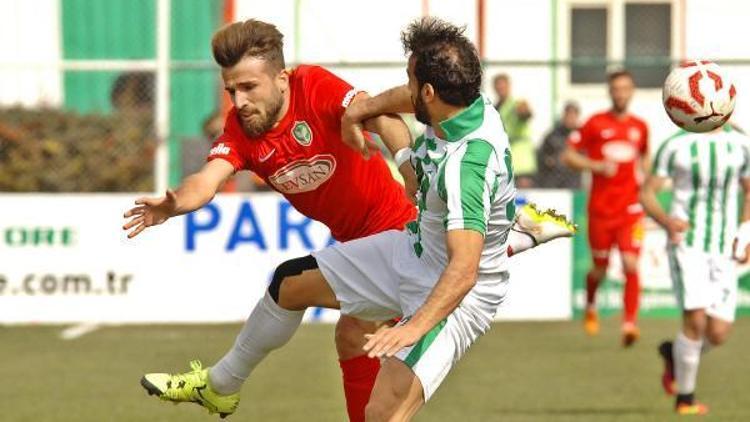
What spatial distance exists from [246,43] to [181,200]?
809mm

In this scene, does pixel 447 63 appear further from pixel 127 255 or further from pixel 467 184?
pixel 127 255

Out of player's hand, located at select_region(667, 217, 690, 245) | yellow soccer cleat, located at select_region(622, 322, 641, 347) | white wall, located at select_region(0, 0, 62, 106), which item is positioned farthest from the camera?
white wall, located at select_region(0, 0, 62, 106)

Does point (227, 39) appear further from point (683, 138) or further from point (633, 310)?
point (633, 310)

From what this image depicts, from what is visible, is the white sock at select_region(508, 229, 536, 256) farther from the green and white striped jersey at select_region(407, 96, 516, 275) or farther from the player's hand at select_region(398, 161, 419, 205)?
the player's hand at select_region(398, 161, 419, 205)

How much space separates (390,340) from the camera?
22.9 ft

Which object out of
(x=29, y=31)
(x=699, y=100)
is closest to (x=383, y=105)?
(x=699, y=100)

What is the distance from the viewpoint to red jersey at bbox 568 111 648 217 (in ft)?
54.6

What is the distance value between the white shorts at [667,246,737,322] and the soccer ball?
2.33 metres

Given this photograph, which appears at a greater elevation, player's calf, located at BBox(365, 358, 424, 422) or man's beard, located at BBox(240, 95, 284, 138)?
man's beard, located at BBox(240, 95, 284, 138)

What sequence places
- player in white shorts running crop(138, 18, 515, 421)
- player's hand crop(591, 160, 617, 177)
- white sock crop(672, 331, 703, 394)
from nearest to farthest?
1. player in white shorts running crop(138, 18, 515, 421)
2. white sock crop(672, 331, 703, 394)
3. player's hand crop(591, 160, 617, 177)

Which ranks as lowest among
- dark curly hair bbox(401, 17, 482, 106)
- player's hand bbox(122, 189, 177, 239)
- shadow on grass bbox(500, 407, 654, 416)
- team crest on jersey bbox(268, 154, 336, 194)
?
shadow on grass bbox(500, 407, 654, 416)

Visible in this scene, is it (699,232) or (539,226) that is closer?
(539,226)

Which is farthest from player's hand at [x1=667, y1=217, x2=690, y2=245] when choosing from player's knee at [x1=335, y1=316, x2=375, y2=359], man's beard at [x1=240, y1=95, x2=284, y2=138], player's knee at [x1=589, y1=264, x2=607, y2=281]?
player's knee at [x1=589, y1=264, x2=607, y2=281]

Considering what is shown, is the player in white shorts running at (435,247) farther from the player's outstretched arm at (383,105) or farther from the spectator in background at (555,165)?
the spectator in background at (555,165)
